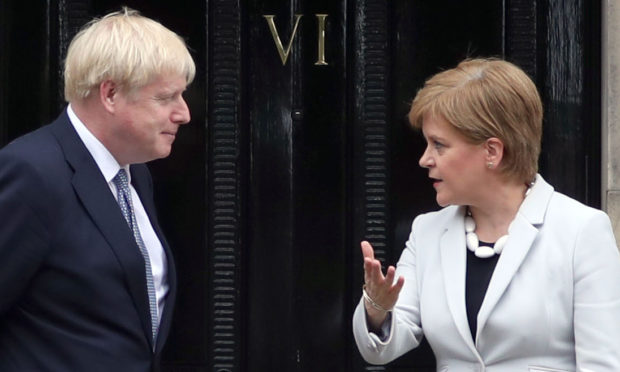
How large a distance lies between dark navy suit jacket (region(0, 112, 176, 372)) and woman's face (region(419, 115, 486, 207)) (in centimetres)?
89

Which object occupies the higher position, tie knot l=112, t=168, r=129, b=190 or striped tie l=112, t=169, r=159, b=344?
tie knot l=112, t=168, r=129, b=190

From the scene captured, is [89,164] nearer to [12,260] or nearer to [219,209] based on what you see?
[12,260]

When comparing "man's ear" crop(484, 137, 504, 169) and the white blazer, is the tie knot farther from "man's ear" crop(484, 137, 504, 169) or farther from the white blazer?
"man's ear" crop(484, 137, 504, 169)

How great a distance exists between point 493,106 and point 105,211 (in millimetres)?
1081

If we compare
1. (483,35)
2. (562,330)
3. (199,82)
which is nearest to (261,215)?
(199,82)

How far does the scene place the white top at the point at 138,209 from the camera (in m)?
3.59

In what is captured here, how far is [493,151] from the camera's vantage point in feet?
12.8

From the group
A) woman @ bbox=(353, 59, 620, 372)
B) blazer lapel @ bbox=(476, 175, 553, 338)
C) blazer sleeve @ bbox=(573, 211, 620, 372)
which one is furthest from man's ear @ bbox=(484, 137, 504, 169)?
blazer sleeve @ bbox=(573, 211, 620, 372)

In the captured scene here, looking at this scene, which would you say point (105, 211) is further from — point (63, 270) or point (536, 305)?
point (536, 305)

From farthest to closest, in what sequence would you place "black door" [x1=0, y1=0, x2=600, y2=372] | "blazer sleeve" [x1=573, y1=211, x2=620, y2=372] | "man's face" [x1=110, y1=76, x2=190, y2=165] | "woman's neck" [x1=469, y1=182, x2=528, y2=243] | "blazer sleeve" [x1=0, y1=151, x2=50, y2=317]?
1. "black door" [x1=0, y1=0, x2=600, y2=372]
2. "woman's neck" [x1=469, y1=182, x2=528, y2=243]
3. "blazer sleeve" [x1=573, y1=211, x2=620, y2=372]
4. "man's face" [x1=110, y1=76, x2=190, y2=165]
5. "blazer sleeve" [x1=0, y1=151, x2=50, y2=317]

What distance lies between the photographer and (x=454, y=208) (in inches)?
161

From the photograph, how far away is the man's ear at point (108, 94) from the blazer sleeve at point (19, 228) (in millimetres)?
283

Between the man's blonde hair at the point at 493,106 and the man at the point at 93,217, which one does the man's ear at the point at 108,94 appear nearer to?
the man at the point at 93,217

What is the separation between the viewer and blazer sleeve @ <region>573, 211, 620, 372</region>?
12.2 feet
